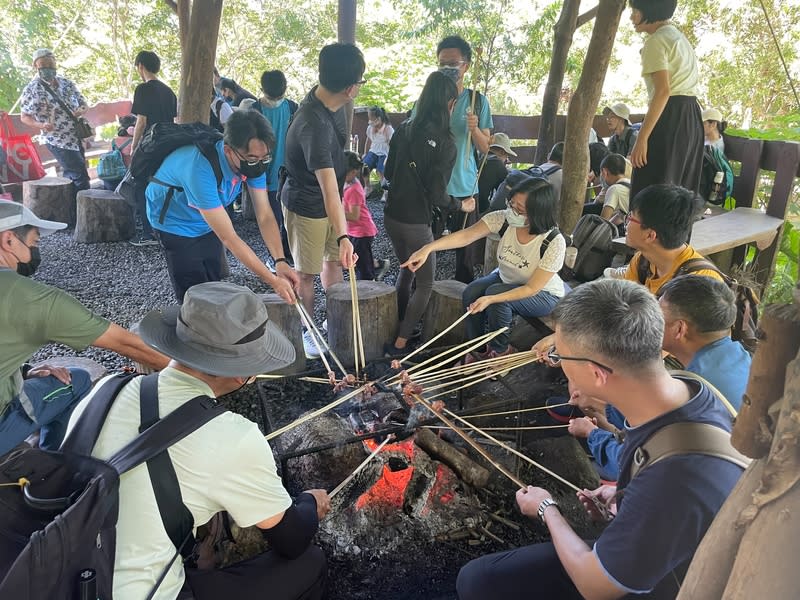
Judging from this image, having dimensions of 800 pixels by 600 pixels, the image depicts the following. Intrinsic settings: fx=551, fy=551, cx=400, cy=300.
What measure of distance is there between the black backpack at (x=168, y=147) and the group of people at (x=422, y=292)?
0.04 meters

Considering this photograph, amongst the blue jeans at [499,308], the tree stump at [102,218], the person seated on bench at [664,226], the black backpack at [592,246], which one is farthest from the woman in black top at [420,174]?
the tree stump at [102,218]

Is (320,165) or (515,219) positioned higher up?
(320,165)

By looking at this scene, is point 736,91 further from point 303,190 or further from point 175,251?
point 175,251

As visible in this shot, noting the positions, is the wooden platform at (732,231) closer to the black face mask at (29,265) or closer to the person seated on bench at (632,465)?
the person seated on bench at (632,465)

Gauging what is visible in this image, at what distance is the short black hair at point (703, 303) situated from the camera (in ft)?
7.49

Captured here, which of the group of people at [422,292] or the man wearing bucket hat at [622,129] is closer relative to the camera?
the group of people at [422,292]

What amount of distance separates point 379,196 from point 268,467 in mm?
9173

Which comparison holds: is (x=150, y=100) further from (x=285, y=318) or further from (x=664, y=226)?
(x=664, y=226)

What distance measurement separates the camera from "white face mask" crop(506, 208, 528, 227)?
401cm

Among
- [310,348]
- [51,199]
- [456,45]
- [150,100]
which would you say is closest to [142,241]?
[51,199]

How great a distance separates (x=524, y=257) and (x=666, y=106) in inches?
63.4

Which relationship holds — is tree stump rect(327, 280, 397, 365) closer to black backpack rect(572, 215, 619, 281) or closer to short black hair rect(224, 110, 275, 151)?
short black hair rect(224, 110, 275, 151)

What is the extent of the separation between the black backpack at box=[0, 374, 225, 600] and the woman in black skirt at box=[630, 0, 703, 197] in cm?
383

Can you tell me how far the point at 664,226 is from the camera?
9.80ft
